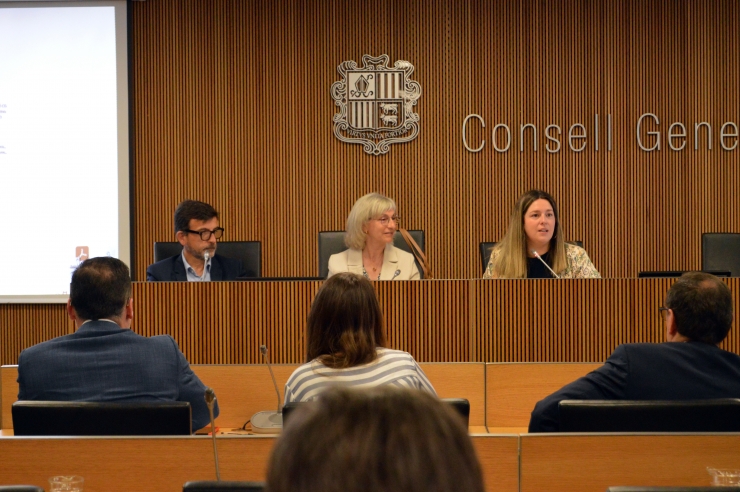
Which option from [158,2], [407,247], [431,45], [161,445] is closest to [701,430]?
[161,445]

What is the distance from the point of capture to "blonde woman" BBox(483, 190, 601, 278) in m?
4.13

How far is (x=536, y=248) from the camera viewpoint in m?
4.22

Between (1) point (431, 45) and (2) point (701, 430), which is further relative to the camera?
(1) point (431, 45)

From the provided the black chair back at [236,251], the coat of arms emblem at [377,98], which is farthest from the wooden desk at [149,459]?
the coat of arms emblem at [377,98]

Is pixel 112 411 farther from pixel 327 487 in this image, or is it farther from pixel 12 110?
pixel 12 110

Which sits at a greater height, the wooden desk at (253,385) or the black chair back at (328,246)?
the black chair back at (328,246)

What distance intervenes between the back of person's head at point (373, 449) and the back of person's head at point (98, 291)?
1.96m

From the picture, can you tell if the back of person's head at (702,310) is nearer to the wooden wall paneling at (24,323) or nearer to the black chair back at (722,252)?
the black chair back at (722,252)

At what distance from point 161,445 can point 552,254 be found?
276cm

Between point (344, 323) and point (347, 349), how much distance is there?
8 cm

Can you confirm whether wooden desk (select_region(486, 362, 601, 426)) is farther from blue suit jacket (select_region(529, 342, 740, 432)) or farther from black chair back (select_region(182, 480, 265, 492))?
black chair back (select_region(182, 480, 265, 492))

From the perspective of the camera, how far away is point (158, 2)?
5793 millimetres

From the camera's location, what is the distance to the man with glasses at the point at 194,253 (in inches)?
173

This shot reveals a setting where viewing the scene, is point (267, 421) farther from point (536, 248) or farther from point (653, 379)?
point (536, 248)
